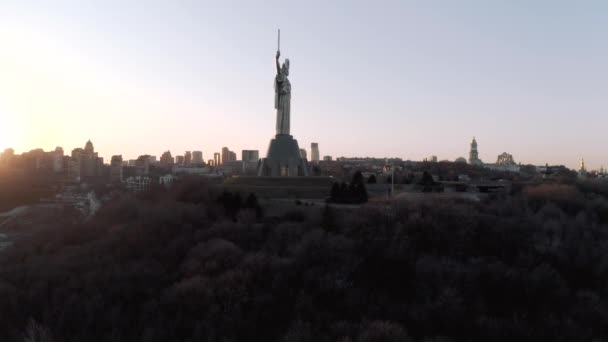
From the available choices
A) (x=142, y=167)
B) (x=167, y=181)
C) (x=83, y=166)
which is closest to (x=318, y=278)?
(x=167, y=181)

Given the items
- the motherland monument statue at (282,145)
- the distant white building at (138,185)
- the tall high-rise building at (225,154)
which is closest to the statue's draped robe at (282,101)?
the motherland monument statue at (282,145)

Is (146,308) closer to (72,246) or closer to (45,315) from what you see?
(45,315)

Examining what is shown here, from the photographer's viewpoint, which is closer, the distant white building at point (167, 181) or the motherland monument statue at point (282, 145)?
the motherland monument statue at point (282, 145)

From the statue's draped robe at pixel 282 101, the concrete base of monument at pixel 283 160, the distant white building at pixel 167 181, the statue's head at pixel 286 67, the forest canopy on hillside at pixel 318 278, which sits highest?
the statue's head at pixel 286 67

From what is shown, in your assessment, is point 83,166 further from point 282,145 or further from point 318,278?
point 318,278

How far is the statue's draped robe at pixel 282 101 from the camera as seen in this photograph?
2475 cm

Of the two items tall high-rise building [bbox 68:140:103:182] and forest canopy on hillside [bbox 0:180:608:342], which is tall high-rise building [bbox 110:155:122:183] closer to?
tall high-rise building [bbox 68:140:103:182]

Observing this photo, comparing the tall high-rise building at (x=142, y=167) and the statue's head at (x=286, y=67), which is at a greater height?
the statue's head at (x=286, y=67)

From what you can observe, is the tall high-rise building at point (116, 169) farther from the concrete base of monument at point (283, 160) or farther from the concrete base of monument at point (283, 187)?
the concrete base of monument at point (283, 187)

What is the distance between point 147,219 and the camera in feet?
58.6

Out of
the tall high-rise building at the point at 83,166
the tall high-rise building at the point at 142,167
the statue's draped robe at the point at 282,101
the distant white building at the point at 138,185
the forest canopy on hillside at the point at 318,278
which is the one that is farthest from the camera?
the tall high-rise building at the point at 142,167

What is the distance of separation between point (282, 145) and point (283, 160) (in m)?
0.79

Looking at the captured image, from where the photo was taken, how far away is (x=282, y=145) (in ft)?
79.9

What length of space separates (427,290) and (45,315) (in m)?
8.64
